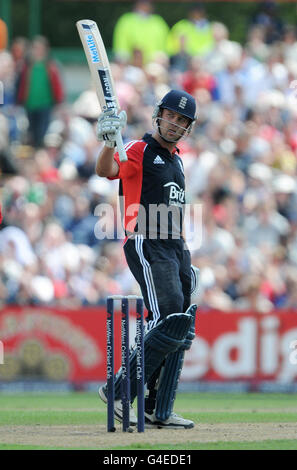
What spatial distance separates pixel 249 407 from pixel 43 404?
220 centimetres

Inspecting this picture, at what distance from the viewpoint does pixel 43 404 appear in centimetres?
1177

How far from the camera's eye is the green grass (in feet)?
24.2

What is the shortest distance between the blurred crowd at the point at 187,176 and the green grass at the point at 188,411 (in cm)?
184

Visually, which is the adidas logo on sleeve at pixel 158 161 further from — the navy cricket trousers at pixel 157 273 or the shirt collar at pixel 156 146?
the navy cricket trousers at pixel 157 273

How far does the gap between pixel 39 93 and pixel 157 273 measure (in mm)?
10873

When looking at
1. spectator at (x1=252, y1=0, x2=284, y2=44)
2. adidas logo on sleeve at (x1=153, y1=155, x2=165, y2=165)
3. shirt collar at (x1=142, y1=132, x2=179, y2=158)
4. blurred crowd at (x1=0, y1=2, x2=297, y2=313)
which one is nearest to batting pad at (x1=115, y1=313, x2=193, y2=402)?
adidas logo on sleeve at (x1=153, y1=155, x2=165, y2=165)

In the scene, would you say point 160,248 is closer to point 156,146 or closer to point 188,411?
point 156,146

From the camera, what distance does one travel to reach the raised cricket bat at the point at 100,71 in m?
8.16

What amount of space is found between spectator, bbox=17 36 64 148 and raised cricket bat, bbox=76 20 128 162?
10.0 metres

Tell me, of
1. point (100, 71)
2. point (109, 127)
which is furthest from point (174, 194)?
point (100, 71)

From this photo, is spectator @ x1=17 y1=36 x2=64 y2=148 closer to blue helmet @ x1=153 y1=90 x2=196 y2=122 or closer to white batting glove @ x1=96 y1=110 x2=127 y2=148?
blue helmet @ x1=153 y1=90 x2=196 y2=122

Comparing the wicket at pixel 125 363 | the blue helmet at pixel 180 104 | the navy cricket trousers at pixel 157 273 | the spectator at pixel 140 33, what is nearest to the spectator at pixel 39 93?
the spectator at pixel 140 33

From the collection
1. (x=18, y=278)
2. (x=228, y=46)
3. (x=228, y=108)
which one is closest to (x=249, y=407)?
(x=18, y=278)
